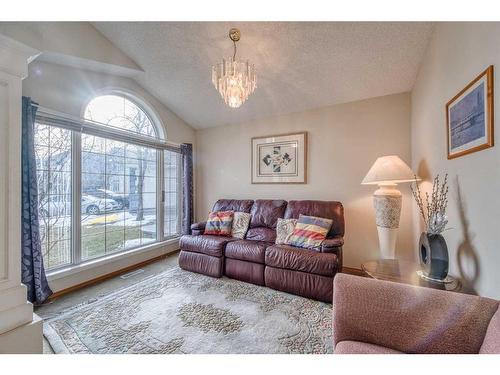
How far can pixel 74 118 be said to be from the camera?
2.42 m

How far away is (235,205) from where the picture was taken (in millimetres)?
3443

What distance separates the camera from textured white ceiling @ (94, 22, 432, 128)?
209cm

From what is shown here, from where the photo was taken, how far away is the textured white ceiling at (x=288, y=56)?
6.86ft

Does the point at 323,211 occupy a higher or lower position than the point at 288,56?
lower

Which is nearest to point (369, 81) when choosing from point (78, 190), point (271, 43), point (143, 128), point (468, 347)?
point (271, 43)

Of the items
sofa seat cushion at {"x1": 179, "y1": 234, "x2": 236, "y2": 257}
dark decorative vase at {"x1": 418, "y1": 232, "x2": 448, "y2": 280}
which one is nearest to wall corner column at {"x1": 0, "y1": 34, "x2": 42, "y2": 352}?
sofa seat cushion at {"x1": 179, "y1": 234, "x2": 236, "y2": 257}

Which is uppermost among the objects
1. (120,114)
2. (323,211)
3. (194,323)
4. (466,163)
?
(120,114)

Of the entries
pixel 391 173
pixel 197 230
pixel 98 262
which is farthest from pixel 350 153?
pixel 98 262

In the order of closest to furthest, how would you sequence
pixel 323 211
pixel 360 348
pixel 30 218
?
pixel 360 348
pixel 30 218
pixel 323 211

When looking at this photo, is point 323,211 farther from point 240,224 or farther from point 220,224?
point 220,224

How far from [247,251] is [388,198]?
61.9 inches

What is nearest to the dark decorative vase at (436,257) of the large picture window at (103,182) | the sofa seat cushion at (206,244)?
the sofa seat cushion at (206,244)

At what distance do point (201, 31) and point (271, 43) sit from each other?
0.74 meters
